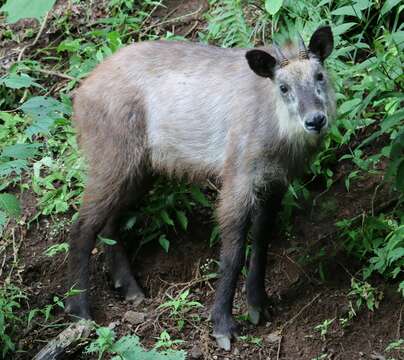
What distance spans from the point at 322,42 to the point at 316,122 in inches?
25.4

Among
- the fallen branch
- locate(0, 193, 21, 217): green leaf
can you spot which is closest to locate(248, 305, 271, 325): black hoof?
the fallen branch

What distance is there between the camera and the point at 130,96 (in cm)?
559

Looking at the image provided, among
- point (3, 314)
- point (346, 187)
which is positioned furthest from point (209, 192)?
point (3, 314)

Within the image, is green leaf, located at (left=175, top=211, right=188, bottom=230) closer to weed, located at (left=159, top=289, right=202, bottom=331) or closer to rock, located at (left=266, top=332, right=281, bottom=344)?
weed, located at (left=159, top=289, right=202, bottom=331)

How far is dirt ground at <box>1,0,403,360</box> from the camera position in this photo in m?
5.14

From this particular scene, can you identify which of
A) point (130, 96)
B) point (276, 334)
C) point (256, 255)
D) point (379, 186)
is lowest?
point (276, 334)

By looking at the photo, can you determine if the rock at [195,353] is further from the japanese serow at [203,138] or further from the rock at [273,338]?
the rock at [273,338]

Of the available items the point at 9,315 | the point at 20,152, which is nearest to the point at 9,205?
the point at 20,152

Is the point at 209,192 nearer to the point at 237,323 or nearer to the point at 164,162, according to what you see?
the point at 164,162

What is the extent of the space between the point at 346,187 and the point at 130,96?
185 cm

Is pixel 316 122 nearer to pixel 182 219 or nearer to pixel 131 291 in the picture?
pixel 182 219

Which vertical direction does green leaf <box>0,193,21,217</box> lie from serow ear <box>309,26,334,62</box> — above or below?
below

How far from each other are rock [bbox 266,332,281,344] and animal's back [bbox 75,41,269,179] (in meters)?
1.26

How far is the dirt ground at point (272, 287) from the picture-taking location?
514 cm
